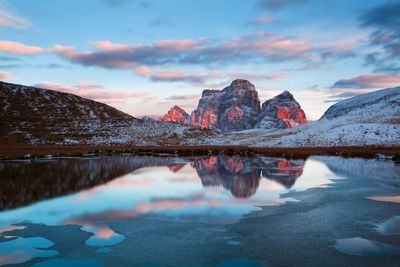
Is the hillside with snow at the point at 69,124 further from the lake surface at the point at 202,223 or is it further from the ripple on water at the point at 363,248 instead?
the ripple on water at the point at 363,248

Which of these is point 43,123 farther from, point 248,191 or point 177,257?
point 177,257

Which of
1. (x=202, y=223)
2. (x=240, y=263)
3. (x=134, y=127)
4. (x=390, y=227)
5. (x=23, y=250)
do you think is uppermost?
(x=134, y=127)

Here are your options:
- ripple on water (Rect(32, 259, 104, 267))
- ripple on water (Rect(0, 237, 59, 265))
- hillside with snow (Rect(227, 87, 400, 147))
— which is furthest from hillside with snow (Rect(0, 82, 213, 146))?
ripple on water (Rect(32, 259, 104, 267))

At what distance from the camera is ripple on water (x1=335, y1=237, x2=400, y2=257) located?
498 inches

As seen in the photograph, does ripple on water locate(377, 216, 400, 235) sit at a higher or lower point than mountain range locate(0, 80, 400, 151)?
lower

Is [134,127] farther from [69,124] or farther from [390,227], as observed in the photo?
[390,227]

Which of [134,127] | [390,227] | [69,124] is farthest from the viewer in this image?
[134,127]

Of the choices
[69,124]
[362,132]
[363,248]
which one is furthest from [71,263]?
[69,124]

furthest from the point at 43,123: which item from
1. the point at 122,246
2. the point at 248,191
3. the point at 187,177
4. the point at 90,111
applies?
the point at 122,246

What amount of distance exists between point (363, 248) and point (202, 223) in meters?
7.01

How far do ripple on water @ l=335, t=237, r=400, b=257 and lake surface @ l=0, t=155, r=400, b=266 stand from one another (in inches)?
1.4

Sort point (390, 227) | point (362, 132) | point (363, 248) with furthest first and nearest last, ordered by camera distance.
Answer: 1. point (362, 132)
2. point (390, 227)
3. point (363, 248)

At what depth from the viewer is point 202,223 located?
55.7 ft

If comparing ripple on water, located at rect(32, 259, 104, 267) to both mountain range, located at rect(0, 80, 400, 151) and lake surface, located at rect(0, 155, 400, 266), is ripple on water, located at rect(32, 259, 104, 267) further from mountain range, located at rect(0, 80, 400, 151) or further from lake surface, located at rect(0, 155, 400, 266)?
mountain range, located at rect(0, 80, 400, 151)
